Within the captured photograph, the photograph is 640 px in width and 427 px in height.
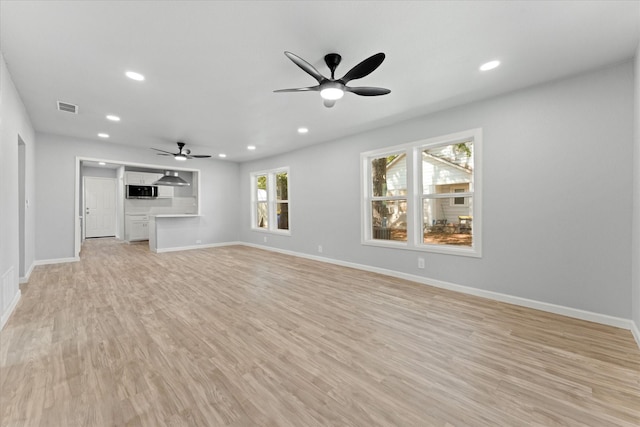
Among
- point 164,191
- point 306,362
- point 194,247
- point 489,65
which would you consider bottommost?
point 306,362

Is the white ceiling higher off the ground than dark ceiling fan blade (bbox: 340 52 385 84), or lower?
higher

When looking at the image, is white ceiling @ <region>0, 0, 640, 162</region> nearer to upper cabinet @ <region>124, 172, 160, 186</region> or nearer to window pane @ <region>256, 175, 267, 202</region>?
window pane @ <region>256, 175, 267, 202</region>

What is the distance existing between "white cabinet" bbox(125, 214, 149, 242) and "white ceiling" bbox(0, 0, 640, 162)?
18.7ft

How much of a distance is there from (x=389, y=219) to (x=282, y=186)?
3435mm

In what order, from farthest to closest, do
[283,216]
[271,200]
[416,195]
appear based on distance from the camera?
1. [271,200]
2. [283,216]
3. [416,195]

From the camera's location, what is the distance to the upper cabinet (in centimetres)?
868

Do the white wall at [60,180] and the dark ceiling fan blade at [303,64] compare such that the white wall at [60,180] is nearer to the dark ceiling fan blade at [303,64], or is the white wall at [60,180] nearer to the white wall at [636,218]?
the dark ceiling fan blade at [303,64]

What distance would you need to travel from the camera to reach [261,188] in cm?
789

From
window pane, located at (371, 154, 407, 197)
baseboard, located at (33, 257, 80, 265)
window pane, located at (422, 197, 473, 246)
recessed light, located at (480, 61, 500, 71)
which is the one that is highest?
recessed light, located at (480, 61, 500, 71)

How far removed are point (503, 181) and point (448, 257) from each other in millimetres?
1213

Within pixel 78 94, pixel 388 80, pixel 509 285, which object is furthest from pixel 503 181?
pixel 78 94

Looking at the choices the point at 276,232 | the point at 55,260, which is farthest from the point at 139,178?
the point at 276,232

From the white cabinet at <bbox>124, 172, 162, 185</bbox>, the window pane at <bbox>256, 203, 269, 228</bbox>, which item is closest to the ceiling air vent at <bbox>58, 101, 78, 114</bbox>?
the window pane at <bbox>256, 203, 269, 228</bbox>

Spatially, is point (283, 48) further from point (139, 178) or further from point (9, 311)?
point (139, 178)
